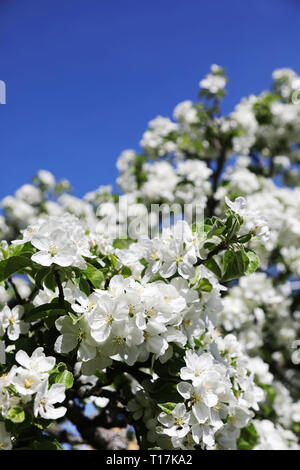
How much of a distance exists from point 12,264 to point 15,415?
1.62 feet

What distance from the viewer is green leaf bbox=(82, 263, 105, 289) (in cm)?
153

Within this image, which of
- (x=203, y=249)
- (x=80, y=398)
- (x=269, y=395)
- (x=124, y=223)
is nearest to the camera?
(x=203, y=249)

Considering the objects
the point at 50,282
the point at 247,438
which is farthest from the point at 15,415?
the point at 247,438

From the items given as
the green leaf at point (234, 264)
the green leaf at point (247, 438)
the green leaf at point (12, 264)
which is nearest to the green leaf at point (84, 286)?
the green leaf at point (12, 264)

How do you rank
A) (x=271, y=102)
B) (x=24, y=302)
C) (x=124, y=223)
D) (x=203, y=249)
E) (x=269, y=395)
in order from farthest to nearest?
(x=271, y=102), (x=124, y=223), (x=269, y=395), (x=24, y=302), (x=203, y=249)

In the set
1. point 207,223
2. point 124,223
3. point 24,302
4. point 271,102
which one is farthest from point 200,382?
point 271,102

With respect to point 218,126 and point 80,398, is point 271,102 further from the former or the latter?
point 80,398

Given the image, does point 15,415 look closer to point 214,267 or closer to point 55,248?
point 55,248

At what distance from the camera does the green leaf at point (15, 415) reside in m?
1.20

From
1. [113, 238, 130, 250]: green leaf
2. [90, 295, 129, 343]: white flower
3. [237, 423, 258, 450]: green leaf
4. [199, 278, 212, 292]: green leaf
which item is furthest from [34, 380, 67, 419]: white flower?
[237, 423, 258, 450]: green leaf

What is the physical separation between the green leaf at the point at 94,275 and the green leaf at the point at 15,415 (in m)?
0.50

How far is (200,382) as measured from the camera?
144cm
